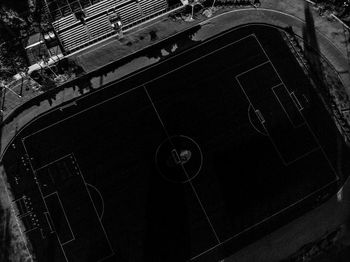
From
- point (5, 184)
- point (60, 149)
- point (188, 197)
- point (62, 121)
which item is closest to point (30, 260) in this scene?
point (5, 184)

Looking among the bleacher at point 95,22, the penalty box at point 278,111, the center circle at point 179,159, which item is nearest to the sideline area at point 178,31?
the bleacher at point 95,22

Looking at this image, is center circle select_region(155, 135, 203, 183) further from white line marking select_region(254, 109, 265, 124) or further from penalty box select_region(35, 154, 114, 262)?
penalty box select_region(35, 154, 114, 262)

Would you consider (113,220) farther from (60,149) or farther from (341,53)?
(341,53)

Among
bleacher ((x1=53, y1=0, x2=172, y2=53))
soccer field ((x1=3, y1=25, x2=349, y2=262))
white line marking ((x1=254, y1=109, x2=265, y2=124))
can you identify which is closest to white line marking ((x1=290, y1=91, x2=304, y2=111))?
soccer field ((x1=3, y1=25, x2=349, y2=262))

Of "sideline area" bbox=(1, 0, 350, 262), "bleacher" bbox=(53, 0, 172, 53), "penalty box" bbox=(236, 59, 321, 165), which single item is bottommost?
"penalty box" bbox=(236, 59, 321, 165)

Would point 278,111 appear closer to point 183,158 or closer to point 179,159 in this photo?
point 183,158

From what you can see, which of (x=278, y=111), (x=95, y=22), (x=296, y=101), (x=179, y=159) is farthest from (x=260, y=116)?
(x=95, y=22)

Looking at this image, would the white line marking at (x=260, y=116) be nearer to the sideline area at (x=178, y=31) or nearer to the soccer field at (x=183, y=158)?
the soccer field at (x=183, y=158)
